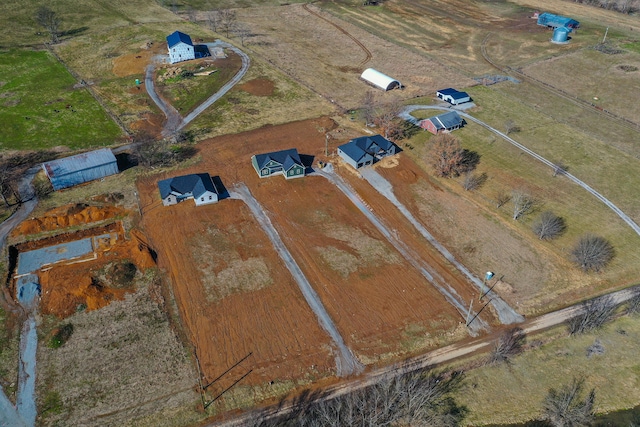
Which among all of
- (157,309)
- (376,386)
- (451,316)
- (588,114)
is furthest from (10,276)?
(588,114)

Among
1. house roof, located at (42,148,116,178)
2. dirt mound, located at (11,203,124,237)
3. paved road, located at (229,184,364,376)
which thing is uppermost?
house roof, located at (42,148,116,178)

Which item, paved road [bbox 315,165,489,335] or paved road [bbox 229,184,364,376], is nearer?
paved road [bbox 229,184,364,376]

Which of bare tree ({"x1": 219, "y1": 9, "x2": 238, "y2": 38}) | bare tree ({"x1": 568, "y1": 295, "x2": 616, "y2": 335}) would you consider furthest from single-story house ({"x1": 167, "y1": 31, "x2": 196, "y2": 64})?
bare tree ({"x1": 568, "y1": 295, "x2": 616, "y2": 335})

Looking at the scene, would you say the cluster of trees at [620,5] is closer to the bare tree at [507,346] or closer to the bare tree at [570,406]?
the bare tree at [507,346]

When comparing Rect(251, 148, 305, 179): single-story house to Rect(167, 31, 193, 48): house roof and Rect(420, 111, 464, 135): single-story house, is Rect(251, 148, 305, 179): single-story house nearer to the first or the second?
Rect(420, 111, 464, 135): single-story house

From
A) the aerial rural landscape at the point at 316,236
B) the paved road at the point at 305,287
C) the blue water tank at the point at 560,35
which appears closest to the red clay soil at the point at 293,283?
the aerial rural landscape at the point at 316,236

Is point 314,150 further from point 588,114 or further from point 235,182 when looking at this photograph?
point 588,114

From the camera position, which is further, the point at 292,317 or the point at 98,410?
the point at 292,317

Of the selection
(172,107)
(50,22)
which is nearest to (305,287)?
(172,107)
